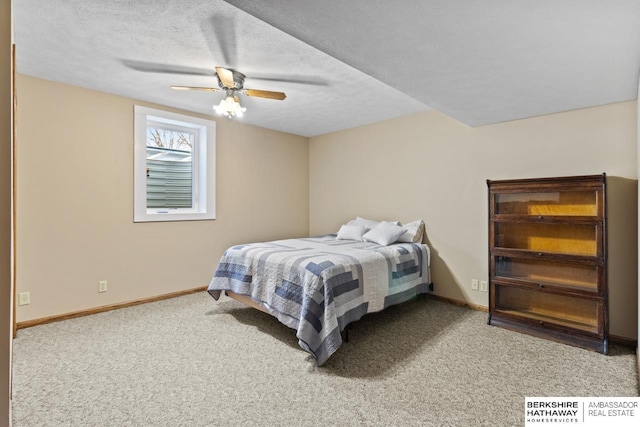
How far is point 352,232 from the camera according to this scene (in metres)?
4.17

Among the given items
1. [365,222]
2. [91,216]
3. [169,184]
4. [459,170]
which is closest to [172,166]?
[169,184]

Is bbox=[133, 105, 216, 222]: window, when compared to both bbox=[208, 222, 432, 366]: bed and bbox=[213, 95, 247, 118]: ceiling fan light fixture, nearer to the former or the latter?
bbox=[208, 222, 432, 366]: bed

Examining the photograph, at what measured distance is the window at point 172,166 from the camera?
368cm

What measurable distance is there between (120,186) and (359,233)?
2.87 m

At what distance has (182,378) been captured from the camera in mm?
2123

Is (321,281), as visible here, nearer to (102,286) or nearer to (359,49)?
(359,49)

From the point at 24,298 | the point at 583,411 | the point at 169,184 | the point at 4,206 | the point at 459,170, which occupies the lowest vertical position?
the point at 583,411

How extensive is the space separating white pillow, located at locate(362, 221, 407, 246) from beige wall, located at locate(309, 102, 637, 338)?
421mm

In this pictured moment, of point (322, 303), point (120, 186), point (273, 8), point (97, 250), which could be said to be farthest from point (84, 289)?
point (273, 8)

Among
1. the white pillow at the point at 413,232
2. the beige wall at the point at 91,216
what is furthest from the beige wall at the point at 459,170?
the beige wall at the point at 91,216

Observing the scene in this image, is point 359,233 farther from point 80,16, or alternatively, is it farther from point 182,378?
point 80,16

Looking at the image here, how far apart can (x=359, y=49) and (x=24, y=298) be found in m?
3.66

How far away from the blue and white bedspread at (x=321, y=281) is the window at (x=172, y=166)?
126 cm

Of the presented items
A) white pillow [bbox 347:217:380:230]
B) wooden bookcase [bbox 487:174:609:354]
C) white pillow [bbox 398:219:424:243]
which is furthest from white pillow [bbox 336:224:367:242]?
wooden bookcase [bbox 487:174:609:354]
